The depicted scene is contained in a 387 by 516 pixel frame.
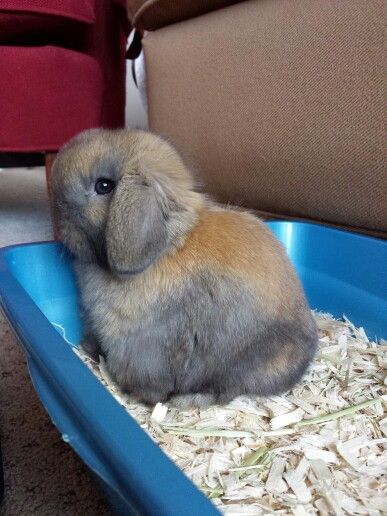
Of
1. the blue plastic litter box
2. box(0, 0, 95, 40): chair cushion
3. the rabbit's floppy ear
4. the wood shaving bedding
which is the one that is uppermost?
box(0, 0, 95, 40): chair cushion

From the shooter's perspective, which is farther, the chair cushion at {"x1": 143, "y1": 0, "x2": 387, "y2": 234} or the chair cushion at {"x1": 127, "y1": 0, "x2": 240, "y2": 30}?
the chair cushion at {"x1": 127, "y1": 0, "x2": 240, "y2": 30}

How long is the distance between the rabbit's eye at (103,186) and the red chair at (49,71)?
0.86 meters

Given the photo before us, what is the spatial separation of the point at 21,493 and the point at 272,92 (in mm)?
903

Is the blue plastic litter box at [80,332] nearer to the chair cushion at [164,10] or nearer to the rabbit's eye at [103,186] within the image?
the rabbit's eye at [103,186]

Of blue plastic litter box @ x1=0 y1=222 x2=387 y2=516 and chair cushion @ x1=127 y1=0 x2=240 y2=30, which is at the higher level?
chair cushion @ x1=127 y1=0 x2=240 y2=30

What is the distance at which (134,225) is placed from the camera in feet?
1.94

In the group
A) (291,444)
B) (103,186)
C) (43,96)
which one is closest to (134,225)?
(103,186)

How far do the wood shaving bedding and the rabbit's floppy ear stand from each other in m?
0.22

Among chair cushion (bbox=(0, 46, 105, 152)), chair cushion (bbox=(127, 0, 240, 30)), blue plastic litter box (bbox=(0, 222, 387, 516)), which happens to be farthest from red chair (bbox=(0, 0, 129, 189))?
blue plastic litter box (bbox=(0, 222, 387, 516))

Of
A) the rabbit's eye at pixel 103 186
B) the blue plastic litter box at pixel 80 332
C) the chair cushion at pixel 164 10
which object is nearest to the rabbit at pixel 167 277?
the rabbit's eye at pixel 103 186

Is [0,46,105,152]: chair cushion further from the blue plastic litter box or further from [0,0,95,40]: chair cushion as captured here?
the blue plastic litter box

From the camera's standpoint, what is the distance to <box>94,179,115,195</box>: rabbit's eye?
2.09 ft

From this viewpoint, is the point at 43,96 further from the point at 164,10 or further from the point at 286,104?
the point at 286,104

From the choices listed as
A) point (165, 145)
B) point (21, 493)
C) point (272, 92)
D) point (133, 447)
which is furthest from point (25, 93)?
point (133, 447)
